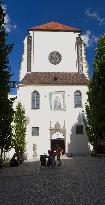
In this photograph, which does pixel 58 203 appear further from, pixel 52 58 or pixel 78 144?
pixel 52 58

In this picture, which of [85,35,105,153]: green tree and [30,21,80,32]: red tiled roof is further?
[30,21,80,32]: red tiled roof

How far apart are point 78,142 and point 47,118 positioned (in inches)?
220

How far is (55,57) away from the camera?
53.7 metres

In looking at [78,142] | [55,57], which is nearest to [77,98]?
[78,142]

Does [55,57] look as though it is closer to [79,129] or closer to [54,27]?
[54,27]

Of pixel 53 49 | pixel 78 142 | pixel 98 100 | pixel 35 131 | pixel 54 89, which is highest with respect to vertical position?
pixel 53 49

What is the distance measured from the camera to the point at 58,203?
10922mm

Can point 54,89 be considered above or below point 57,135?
above

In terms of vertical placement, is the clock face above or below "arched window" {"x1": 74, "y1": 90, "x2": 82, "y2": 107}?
above

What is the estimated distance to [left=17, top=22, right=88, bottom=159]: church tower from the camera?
4988cm

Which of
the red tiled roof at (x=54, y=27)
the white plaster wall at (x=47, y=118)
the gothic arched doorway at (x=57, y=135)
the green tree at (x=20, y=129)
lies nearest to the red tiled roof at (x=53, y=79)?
the white plaster wall at (x=47, y=118)

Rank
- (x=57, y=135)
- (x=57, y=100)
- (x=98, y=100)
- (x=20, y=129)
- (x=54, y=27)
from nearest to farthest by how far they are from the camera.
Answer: (x=98, y=100) → (x=20, y=129) → (x=57, y=135) → (x=57, y=100) → (x=54, y=27)

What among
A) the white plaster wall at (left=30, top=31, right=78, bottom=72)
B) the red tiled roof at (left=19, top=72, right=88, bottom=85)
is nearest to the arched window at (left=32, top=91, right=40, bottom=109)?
the red tiled roof at (left=19, top=72, right=88, bottom=85)

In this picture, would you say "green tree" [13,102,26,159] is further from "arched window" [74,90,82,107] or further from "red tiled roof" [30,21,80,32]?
"red tiled roof" [30,21,80,32]
